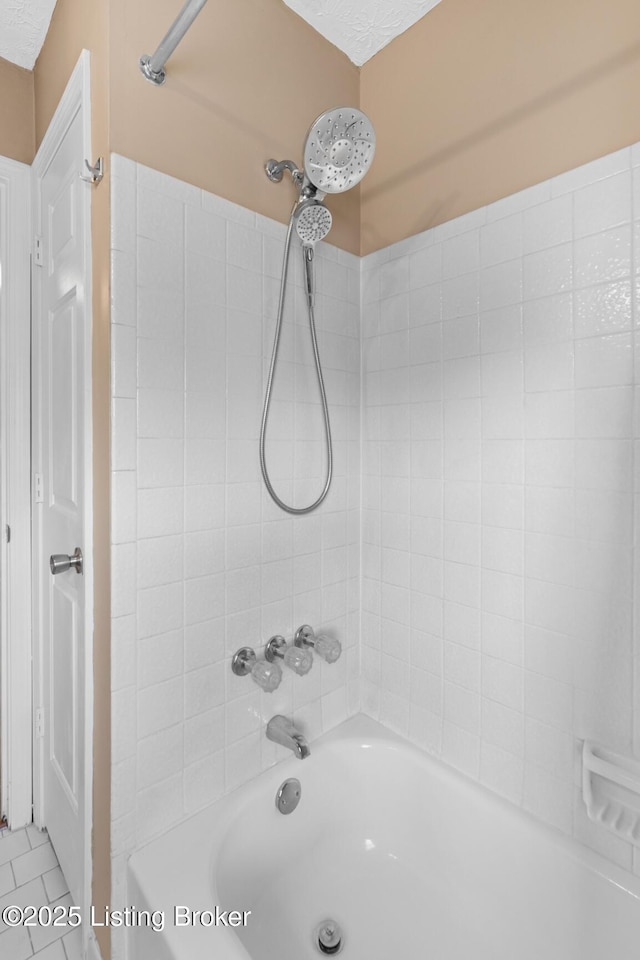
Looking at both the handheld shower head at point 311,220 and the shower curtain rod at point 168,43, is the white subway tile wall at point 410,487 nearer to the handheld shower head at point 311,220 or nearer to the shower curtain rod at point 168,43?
the handheld shower head at point 311,220

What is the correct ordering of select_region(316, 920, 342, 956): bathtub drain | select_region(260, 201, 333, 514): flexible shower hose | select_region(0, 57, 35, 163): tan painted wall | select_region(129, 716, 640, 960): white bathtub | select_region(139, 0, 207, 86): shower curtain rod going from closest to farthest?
select_region(139, 0, 207, 86): shower curtain rod, select_region(129, 716, 640, 960): white bathtub, select_region(316, 920, 342, 956): bathtub drain, select_region(260, 201, 333, 514): flexible shower hose, select_region(0, 57, 35, 163): tan painted wall

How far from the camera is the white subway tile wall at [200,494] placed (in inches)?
41.7

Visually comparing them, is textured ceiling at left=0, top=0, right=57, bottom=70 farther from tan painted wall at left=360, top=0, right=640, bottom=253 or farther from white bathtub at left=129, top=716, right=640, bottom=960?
white bathtub at left=129, top=716, right=640, bottom=960

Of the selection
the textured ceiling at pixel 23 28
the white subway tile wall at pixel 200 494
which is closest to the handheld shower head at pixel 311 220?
A: the white subway tile wall at pixel 200 494

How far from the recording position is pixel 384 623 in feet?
5.07

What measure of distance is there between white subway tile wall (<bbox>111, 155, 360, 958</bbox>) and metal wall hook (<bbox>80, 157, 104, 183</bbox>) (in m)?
0.05

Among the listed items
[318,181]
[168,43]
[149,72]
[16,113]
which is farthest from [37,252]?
[318,181]

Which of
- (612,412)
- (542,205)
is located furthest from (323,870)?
(542,205)

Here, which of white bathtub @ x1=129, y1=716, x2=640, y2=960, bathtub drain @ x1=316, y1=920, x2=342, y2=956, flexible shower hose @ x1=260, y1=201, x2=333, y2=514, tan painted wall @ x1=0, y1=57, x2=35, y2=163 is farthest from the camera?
tan painted wall @ x1=0, y1=57, x2=35, y2=163

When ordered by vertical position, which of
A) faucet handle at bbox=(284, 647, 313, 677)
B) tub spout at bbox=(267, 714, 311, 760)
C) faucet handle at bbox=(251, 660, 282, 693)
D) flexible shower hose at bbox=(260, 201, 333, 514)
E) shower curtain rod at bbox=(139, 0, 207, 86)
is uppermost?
shower curtain rod at bbox=(139, 0, 207, 86)

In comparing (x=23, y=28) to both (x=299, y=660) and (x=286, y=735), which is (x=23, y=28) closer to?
(x=299, y=660)

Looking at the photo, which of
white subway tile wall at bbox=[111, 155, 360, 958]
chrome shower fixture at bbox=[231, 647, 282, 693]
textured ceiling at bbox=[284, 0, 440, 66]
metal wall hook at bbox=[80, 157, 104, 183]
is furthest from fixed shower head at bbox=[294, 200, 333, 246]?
chrome shower fixture at bbox=[231, 647, 282, 693]

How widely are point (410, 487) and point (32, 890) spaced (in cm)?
165

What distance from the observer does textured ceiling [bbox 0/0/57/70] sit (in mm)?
1294
